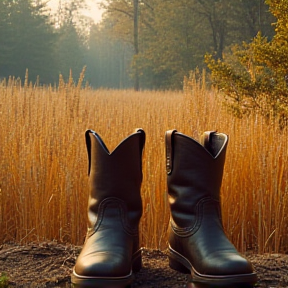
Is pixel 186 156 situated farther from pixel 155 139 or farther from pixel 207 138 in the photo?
pixel 155 139

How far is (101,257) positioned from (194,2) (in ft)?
55.6

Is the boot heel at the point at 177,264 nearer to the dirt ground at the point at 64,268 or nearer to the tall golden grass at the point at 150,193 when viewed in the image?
the dirt ground at the point at 64,268

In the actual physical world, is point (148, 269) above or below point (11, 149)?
below

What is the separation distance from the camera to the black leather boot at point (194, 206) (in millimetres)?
1207

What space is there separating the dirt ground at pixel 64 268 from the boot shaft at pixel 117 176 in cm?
18

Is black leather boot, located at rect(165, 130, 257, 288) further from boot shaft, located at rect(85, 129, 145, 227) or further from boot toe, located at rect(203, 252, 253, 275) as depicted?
boot shaft, located at rect(85, 129, 145, 227)

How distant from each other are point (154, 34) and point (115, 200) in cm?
2187

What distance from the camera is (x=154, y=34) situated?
22.4m

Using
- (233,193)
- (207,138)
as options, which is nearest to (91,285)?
(207,138)

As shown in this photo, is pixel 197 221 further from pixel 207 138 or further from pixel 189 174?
pixel 207 138

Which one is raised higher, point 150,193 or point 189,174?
point 189,174

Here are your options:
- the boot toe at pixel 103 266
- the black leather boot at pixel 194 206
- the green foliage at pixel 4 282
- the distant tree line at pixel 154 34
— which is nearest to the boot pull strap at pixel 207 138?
the black leather boot at pixel 194 206

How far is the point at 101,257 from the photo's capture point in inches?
45.2

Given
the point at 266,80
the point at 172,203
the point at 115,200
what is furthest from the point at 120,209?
the point at 266,80
